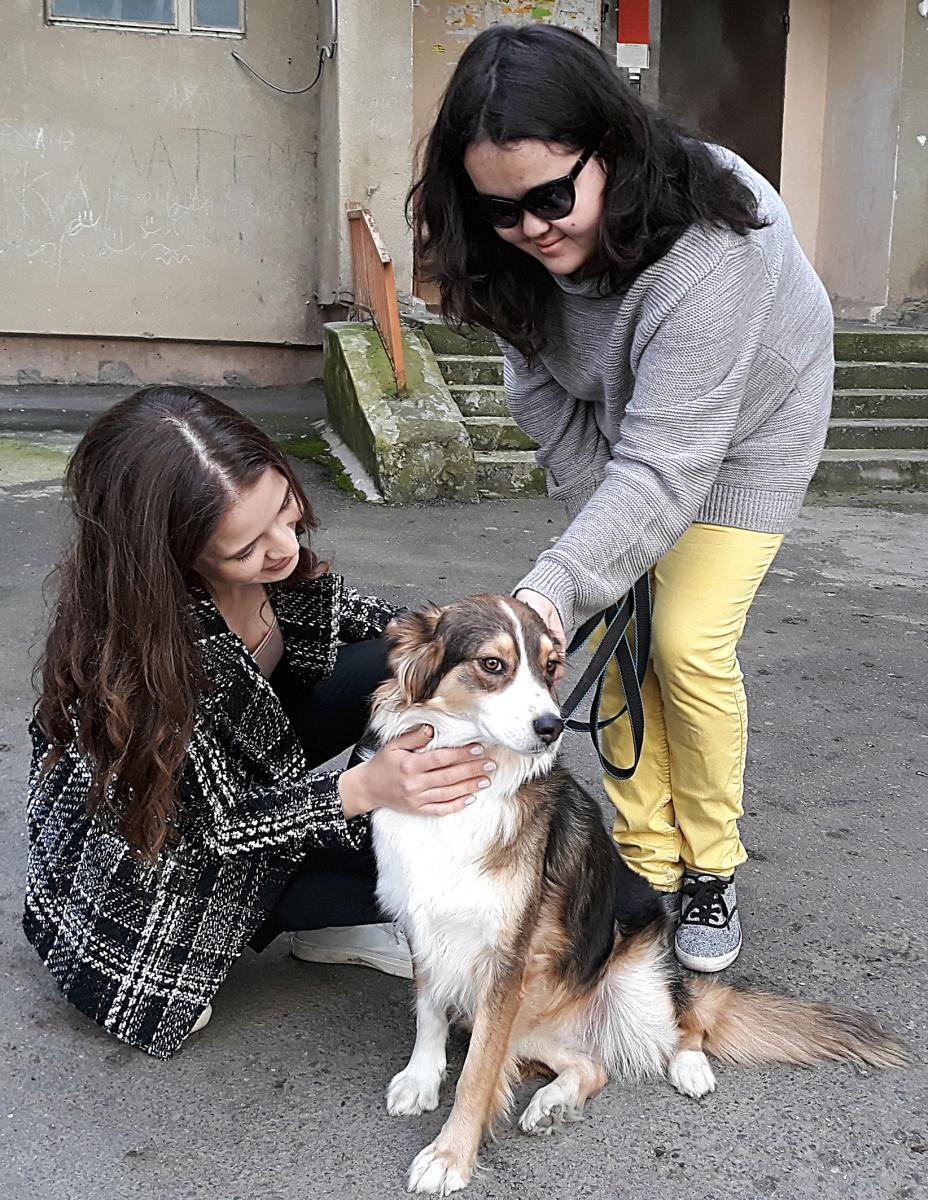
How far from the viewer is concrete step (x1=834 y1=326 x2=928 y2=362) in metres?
9.08

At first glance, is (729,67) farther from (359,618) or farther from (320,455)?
(359,618)

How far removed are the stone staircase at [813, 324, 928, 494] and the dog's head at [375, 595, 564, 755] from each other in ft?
19.9

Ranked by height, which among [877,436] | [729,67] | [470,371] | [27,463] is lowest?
[27,463]

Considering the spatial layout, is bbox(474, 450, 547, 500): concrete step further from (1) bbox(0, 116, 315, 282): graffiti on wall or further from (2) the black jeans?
(2) the black jeans

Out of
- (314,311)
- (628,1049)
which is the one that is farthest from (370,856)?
(314,311)

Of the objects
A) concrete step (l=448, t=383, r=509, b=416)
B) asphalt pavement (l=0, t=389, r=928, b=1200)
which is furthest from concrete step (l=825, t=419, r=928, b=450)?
asphalt pavement (l=0, t=389, r=928, b=1200)

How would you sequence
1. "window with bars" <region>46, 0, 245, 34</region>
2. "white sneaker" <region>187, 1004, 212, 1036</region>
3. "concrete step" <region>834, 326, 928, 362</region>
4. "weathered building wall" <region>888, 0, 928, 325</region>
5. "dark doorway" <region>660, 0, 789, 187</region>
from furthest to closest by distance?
"dark doorway" <region>660, 0, 789, 187</region> → "window with bars" <region>46, 0, 245, 34</region> → "weathered building wall" <region>888, 0, 928, 325</region> → "concrete step" <region>834, 326, 928, 362</region> → "white sneaker" <region>187, 1004, 212, 1036</region>

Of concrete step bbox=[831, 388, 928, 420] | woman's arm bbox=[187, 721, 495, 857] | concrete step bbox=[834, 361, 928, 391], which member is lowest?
concrete step bbox=[831, 388, 928, 420]

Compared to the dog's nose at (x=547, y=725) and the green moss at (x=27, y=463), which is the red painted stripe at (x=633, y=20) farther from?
the dog's nose at (x=547, y=725)

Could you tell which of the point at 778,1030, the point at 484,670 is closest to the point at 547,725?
the point at 484,670

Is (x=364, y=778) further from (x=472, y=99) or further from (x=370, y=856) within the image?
(x=472, y=99)

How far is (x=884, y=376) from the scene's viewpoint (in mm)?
8828

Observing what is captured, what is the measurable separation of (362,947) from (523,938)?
71cm

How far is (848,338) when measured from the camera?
29.8 feet
